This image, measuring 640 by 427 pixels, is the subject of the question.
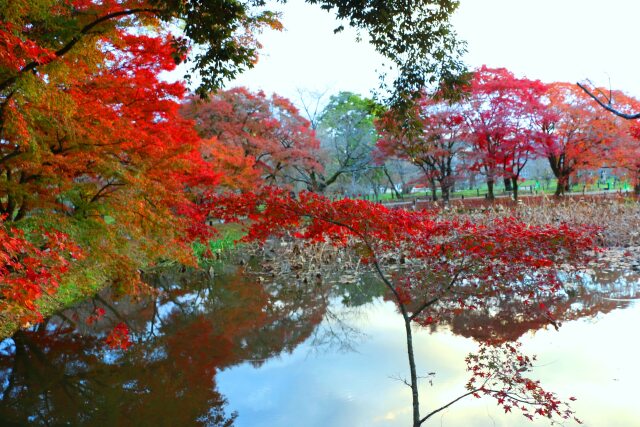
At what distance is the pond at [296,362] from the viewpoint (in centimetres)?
486

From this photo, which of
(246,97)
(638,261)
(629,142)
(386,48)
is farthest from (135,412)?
(629,142)

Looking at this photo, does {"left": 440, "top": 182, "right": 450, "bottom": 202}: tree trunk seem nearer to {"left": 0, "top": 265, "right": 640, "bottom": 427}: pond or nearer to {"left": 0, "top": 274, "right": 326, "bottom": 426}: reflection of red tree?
{"left": 0, "top": 265, "right": 640, "bottom": 427}: pond

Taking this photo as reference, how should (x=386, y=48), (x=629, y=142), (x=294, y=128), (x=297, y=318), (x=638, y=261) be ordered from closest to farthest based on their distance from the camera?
1. (x=386, y=48)
2. (x=297, y=318)
3. (x=638, y=261)
4. (x=629, y=142)
5. (x=294, y=128)

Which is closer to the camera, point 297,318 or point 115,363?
point 115,363

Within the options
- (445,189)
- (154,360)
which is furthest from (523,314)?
(445,189)

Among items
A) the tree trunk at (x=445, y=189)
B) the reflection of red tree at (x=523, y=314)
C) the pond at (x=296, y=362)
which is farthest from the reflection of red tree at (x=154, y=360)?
the tree trunk at (x=445, y=189)

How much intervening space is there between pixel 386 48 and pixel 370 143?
2196 centimetres

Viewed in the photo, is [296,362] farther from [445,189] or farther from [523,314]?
[445,189]

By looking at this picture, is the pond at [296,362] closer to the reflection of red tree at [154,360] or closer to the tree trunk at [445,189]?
the reflection of red tree at [154,360]

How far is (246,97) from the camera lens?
69.1 feet

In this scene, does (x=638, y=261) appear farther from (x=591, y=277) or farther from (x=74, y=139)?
(x=74, y=139)

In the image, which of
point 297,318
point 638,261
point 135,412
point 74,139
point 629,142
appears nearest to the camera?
point 135,412

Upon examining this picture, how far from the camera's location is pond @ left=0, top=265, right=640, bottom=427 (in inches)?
191

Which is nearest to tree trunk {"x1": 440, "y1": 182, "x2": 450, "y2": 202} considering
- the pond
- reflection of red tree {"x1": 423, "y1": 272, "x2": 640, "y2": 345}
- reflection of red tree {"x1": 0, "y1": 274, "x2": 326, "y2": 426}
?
the pond
